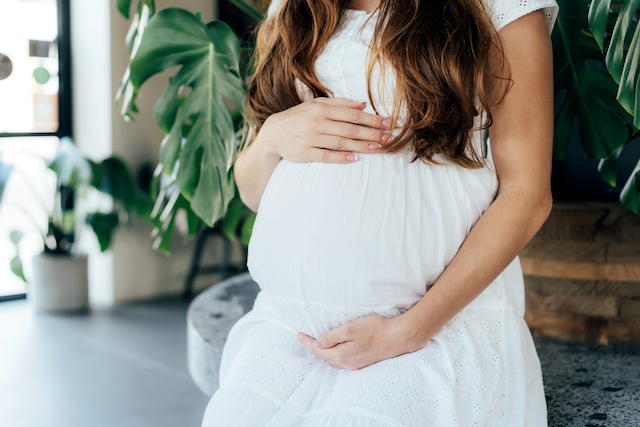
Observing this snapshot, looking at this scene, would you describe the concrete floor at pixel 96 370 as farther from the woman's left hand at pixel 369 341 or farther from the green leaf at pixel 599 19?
the green leaf at pixel 599 19

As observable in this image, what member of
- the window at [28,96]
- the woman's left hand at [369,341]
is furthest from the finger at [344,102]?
the window at [28,96]

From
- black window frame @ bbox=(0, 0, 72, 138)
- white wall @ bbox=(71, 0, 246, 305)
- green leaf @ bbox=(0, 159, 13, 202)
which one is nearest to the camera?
green leaf @ bbox=(0, 159, 13, 202)

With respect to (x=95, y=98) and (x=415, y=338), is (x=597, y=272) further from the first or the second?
(x=95, y=98)

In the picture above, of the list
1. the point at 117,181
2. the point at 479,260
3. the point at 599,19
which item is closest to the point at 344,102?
the point at 479,260

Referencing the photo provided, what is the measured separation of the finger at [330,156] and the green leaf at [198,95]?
571 mm

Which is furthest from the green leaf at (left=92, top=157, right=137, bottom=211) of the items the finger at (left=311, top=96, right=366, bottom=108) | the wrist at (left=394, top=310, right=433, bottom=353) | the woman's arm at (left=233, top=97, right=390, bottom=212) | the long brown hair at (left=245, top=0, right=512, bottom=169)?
the wrist at (left=394, top=310, right=433, bottom=353)

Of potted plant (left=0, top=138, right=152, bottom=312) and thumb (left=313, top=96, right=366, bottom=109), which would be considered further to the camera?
potted plant (left=0, top=138, right=152, bottom=312)

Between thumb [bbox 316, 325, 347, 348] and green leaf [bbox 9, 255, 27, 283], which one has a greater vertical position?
thumb [bbox 316, 325, 347, 348]

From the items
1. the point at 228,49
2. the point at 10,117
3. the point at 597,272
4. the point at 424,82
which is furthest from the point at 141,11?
the point at 10,117

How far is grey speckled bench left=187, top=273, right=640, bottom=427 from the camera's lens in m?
1.20

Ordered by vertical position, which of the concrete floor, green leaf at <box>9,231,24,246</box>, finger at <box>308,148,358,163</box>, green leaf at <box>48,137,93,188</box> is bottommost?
the concrete floor

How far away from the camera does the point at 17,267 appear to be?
3477 mm

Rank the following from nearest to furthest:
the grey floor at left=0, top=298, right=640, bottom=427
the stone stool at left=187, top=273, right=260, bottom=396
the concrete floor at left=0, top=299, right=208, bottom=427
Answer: the grey floor at left=0, top=298, right=640, bottom=427 → the stone stool at left=187, top=273, right=260, bottom=396 → the concrete floor at left=0, top=299, right=208, bottom=427

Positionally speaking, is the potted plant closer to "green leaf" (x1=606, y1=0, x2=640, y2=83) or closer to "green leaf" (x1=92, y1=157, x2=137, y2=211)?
"green leaf" (x1=92, y1=157, x2=137, y2=211)
